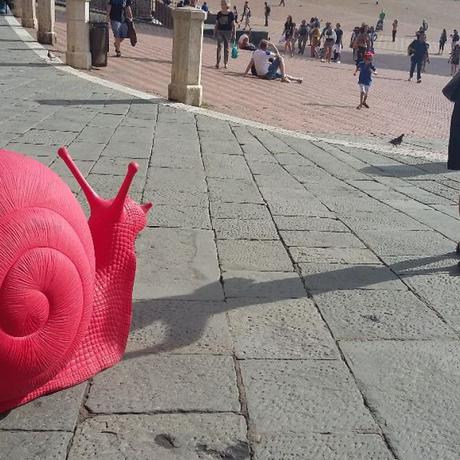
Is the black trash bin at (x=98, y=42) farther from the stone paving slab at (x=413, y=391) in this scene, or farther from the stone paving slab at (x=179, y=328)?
the stone paving slab at (x=413, y=391)

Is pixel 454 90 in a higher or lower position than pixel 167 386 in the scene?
higher

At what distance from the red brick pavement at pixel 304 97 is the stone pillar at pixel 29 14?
2.49 meters

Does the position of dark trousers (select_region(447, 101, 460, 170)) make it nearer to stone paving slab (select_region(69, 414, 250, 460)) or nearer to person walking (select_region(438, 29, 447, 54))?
stone paving slab (select_region(69, 414, 250, 460))

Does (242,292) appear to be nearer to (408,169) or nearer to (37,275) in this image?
(37,275)

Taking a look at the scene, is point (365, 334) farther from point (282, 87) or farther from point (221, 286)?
point (282, 87)

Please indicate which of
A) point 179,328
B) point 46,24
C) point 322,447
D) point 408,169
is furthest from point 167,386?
point 46,24

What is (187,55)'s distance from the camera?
9445 millimetres

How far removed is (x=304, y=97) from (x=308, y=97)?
138 mm

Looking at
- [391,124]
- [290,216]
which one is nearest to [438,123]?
[391,124]

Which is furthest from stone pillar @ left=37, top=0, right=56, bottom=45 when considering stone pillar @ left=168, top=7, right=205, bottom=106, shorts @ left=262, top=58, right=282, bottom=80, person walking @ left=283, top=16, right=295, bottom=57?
person walking @ left=283, top=16, right=295, bottom=57

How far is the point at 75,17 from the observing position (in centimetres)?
1169

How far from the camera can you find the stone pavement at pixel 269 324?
6.82 feet

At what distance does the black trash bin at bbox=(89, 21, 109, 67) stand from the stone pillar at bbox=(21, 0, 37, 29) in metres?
8.66

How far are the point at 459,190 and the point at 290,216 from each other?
276 centimetres
